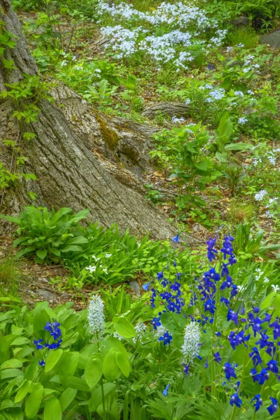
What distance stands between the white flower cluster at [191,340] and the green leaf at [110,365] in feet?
0.88

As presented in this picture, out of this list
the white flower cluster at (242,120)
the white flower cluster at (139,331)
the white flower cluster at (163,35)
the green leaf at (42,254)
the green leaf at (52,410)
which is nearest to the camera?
the green leaf at (52,410)

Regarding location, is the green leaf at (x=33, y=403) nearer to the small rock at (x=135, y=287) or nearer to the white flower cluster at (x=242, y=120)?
the small rock at (x=135, y=287)

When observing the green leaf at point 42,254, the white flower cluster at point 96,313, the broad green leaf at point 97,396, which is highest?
the white flower cluster at point 96,313

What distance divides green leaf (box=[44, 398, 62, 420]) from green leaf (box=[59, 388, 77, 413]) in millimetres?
67

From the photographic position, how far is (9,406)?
2182mm

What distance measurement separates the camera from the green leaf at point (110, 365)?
6.40ft

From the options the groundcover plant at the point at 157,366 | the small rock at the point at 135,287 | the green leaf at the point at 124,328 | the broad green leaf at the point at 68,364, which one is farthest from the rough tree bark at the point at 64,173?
the green leaf at the point at 124,328

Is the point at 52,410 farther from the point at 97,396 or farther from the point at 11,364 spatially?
the point at 11,364

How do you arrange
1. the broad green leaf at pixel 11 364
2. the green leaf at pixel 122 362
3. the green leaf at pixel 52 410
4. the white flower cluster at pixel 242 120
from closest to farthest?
the green leaf at pixel 122 362 < the green leaf at pixel 52 410 < the broad green leaf at pixel 11 364 < the white flower cluster at pixel 242 120

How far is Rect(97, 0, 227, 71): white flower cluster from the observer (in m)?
7.80

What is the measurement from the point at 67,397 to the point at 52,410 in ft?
0.34

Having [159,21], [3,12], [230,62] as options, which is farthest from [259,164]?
[159,21]

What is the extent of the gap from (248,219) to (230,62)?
11.0ft

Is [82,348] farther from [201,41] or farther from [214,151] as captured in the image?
[201,41]
